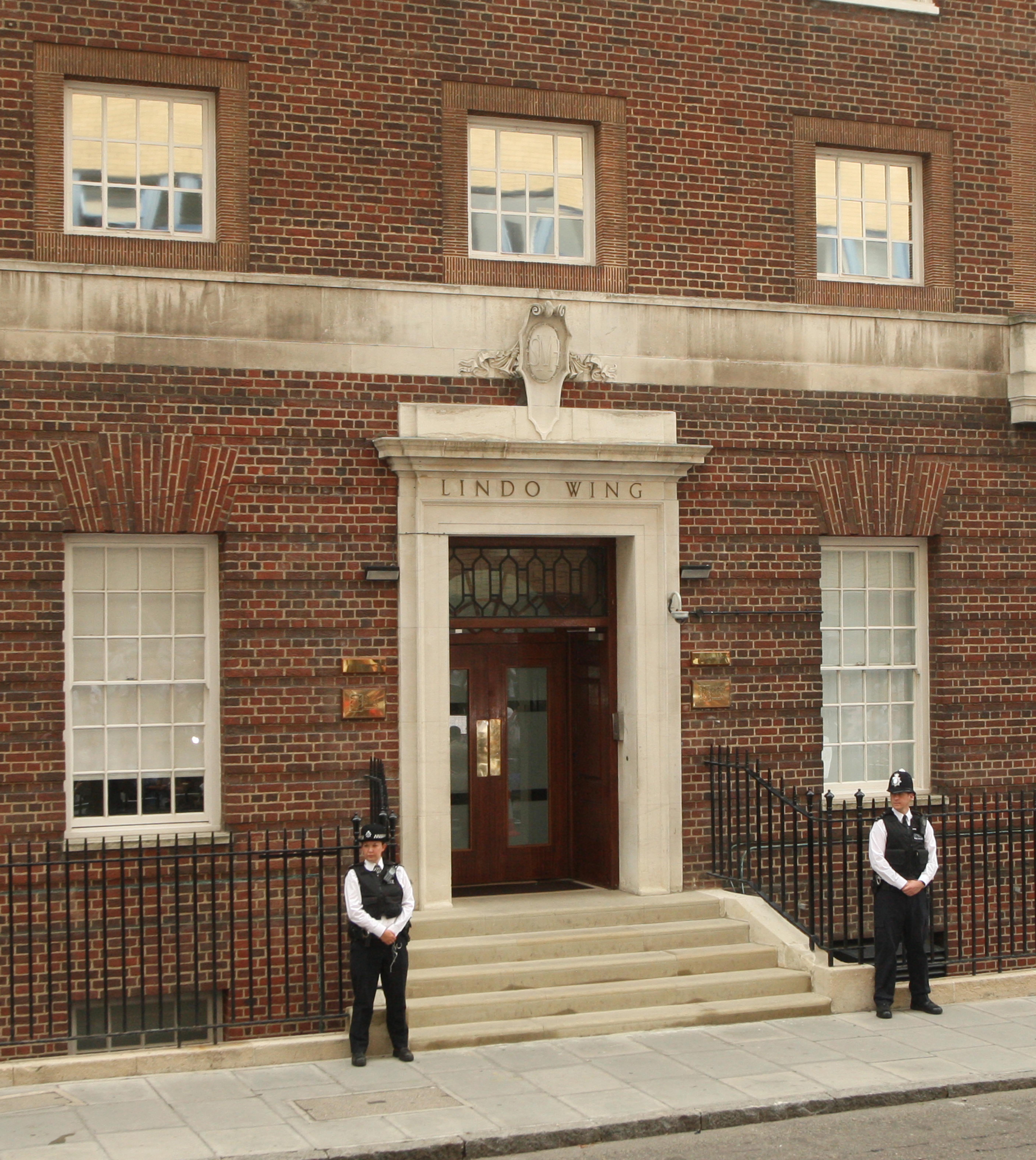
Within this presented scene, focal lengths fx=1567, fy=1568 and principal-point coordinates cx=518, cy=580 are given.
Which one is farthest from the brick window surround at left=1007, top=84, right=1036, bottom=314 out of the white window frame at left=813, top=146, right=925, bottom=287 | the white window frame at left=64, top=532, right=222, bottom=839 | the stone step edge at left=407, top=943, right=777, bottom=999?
the white window frame at left=64, top=532, right=222, bottom=839

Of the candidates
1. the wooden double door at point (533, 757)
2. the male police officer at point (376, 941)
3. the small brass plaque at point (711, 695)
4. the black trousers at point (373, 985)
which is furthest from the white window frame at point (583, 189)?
the black trousers at point (373, 985)

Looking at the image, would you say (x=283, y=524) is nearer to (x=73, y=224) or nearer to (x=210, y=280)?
(x=210, y=280)

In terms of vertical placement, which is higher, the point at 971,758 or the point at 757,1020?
the point at 971,758

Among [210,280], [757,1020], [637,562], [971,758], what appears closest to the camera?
[757,1020]

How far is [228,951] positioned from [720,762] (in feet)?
14.2

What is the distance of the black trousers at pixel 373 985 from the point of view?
10.1 meters

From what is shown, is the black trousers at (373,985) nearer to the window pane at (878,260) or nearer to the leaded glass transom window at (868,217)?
the leaded glass transom window at (868,217)

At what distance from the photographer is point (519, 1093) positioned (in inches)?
376

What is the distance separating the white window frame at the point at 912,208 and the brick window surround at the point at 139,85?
5.14 m

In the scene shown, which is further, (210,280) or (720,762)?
(720,762)

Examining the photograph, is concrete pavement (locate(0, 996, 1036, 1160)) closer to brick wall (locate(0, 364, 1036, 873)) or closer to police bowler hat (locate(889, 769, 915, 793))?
police bowler hat (locate(889, 769, 915, 793))

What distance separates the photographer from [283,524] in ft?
40.1

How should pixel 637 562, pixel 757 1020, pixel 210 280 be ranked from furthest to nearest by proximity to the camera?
pixel 637 562 < pixel 210 280 < pixel 757 1020

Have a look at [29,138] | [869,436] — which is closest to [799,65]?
[869,436]
